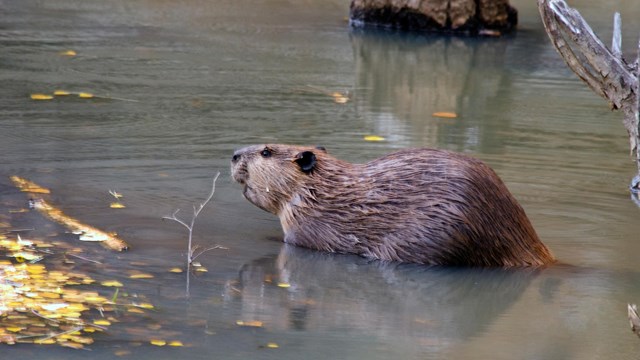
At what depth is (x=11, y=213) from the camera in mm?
6086

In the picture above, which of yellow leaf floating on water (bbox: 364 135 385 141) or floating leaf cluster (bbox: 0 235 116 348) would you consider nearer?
floating leaf cluster (bbox: 0 235 116 348)

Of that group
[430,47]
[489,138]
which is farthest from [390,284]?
[430,47]

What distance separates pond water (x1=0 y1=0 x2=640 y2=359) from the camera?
4.76m

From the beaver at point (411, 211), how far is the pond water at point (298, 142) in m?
0.11

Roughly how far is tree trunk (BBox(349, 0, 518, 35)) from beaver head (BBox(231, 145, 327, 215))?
7.08m

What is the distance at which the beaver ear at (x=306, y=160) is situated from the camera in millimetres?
6125

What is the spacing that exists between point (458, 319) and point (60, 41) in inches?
282

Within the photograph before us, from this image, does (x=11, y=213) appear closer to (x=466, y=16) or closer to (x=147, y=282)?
(x=147, y=282)

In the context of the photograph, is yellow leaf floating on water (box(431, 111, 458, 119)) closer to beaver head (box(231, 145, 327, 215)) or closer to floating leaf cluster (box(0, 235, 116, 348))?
beaver head (box(231, 145, 327, 215))

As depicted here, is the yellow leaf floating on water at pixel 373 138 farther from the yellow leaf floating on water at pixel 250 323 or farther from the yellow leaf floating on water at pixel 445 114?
the yellow leaf floating on water at pixel 250 323

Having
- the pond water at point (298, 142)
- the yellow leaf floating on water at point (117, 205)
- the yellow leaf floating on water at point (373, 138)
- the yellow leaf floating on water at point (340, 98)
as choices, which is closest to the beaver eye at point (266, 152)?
the pond water at point (298, 142)

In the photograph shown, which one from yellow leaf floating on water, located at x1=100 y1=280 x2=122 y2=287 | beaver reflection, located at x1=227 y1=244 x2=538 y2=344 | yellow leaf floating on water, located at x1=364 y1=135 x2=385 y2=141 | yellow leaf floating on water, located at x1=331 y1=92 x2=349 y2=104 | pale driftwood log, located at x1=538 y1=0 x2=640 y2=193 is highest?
pale driftwood log, located at x1=538 y1=0 x2=640 y2=193

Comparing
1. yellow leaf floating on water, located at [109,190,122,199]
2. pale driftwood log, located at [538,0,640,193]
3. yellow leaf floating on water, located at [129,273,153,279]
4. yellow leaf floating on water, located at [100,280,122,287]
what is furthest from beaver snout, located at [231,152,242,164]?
pale driftwood log, located at [538,0,640,193]

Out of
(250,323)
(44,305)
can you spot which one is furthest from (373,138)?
(44,305)
